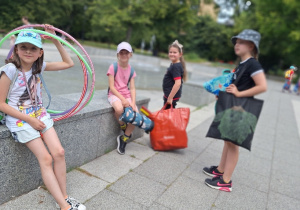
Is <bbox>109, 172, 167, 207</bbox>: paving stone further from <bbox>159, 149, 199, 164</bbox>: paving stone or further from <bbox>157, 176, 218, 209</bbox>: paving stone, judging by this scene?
<bbox>159, 149, 199, 164</bbox>: paving stone

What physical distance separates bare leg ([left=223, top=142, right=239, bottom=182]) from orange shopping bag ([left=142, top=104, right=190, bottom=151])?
3.13 ft

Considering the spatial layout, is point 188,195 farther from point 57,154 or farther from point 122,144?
point 57,154

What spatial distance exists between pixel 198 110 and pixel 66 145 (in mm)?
5717

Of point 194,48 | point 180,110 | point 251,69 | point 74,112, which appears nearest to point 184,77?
point 180,110

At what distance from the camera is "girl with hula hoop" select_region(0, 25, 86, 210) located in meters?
2.36

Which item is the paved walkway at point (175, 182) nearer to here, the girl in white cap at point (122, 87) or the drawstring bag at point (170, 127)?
the drawstring bag at point (170, 127)

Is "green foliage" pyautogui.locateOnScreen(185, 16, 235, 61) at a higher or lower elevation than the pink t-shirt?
higher

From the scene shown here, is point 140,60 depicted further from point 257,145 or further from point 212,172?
point 212,172

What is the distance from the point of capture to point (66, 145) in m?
3.12

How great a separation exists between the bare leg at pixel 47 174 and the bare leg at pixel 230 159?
77.8 inches

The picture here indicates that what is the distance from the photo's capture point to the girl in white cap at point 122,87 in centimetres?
385

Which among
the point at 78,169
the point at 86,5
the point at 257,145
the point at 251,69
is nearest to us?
the point at 251,69

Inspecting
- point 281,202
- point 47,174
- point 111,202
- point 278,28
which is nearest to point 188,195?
point 111,202

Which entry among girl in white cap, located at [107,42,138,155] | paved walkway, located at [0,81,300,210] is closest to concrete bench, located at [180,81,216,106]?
paved walkway, located at [0,81,300,210]
